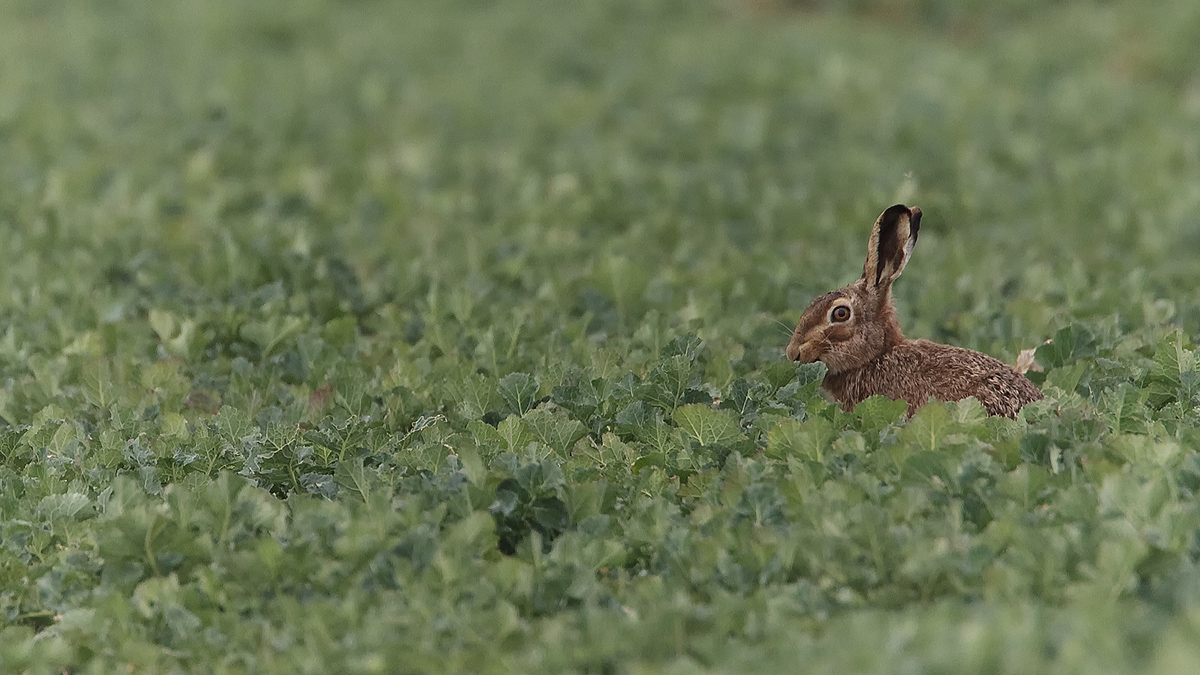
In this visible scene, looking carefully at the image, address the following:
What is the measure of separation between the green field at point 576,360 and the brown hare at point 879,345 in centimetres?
29

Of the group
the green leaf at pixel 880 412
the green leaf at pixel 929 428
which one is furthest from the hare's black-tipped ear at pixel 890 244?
the green leaf at pixel 929 428

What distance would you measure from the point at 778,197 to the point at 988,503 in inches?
224

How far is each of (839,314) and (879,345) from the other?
20 cm

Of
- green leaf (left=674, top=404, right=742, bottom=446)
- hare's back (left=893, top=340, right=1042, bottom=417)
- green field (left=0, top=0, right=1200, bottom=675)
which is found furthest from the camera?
hare's back (left=893, top=340, right=1042, bottom=417)

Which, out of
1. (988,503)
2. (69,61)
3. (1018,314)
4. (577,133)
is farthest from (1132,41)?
(988,503)

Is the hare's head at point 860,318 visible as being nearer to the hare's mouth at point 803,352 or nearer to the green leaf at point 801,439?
the hare's mouth at point 803,352

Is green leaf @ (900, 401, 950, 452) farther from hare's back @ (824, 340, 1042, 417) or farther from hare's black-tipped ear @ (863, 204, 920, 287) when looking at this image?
hare's black-tipped ear @ (863, 204, 920, 287)

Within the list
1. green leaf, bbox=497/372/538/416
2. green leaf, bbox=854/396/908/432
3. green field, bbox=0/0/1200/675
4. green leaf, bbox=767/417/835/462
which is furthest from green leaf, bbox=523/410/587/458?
green leaf, bbox=854/396/908/432

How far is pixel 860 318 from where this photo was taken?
6109 mm

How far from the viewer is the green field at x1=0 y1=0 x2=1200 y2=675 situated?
172 inches

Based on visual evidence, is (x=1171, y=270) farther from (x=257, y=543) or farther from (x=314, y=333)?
(x=257, y=543)

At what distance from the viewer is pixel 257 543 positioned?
188 inches

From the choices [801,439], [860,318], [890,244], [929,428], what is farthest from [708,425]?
[890,244]

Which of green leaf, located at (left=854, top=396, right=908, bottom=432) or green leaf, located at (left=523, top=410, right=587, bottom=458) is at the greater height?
green leaf, located at (left=854, top=396, right=908, bottom=432)
